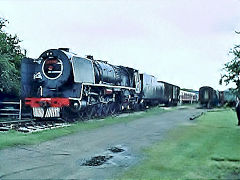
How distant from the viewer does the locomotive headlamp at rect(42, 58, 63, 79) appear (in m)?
17.2

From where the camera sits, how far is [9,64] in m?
18.9

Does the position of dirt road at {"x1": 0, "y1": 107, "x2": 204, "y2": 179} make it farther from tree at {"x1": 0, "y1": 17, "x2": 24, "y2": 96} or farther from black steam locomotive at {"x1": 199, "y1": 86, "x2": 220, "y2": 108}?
black steam locomotive at {"x1": 199, "y1": 86, "x2": 220, "y2": 108}

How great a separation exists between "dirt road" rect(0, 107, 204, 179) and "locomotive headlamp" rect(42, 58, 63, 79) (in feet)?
19.5

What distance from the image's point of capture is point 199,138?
11.8 metres

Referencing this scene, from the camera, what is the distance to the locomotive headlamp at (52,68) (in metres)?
17.2

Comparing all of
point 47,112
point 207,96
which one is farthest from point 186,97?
point 47,112

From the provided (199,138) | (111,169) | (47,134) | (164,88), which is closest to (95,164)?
(111,169)

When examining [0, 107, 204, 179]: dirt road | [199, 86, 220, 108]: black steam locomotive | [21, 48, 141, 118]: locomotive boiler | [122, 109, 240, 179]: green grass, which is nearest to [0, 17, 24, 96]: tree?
[21, 48, 141, 118]: locomotive boiler

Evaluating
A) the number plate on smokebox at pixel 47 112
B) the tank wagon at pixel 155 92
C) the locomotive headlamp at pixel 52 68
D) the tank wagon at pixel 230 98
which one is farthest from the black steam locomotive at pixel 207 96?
the number plate on smokebox at pixel 47 112

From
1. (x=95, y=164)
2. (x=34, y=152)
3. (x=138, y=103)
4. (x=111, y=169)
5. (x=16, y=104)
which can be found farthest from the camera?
(x=138, y=103)

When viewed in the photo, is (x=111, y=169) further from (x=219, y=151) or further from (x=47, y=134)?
(x=47, y=134)

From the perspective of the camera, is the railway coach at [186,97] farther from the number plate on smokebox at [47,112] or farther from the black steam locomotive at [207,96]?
the number plate on smokebox at [47,112]

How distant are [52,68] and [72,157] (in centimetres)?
997

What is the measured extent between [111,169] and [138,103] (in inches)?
916
